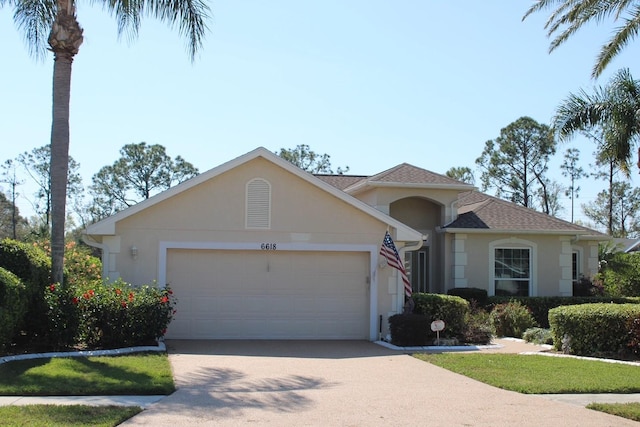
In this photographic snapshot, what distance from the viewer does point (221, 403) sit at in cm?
940

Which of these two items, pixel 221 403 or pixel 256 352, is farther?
pixel 256 352

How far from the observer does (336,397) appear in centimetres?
999

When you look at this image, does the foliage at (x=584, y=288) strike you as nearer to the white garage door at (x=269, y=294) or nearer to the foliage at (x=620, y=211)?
the white garage door at (x=269, y=294)

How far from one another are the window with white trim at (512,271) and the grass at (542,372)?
345 inches

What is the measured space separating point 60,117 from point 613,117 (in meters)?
14.7

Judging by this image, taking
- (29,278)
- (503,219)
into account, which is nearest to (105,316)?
(29,278)

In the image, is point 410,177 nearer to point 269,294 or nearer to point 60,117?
point 269,294

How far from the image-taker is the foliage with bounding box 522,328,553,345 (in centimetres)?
1697

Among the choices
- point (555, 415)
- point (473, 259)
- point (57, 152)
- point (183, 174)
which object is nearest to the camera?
point (555, 415)

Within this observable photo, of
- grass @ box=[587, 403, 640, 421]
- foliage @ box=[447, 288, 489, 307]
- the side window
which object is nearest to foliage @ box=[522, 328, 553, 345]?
foliage @ box=[447, 288, 489, 307]

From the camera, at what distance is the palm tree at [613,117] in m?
20.0

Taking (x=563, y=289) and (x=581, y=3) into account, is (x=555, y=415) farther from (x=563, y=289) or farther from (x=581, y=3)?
(x=563, y=289)

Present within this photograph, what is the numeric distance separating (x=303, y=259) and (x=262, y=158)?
261 centimetres

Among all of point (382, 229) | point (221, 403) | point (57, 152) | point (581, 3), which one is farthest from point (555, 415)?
point (581, 3)
